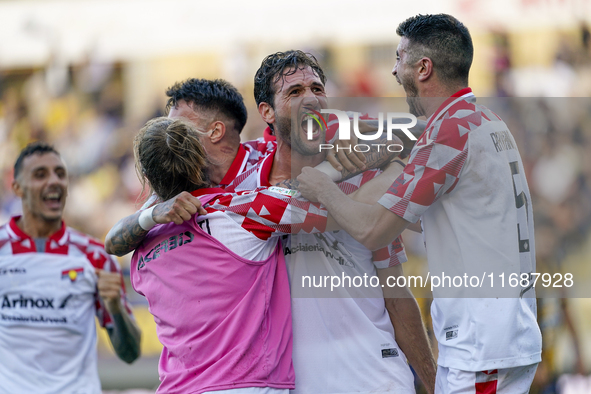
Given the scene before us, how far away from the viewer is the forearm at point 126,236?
8.55 ft

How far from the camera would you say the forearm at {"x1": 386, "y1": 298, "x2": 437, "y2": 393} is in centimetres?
271

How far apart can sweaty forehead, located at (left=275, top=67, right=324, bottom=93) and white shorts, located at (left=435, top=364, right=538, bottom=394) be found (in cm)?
141

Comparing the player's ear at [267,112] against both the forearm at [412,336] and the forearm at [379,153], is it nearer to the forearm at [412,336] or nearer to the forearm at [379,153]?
the forearm at [379,153]

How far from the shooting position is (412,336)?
271 cm

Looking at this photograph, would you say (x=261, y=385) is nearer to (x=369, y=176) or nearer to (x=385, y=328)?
(x=385, y=328)

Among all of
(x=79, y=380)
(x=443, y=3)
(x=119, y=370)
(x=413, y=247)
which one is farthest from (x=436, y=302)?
(x=443, y=3)

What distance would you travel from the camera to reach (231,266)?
7.88 ft

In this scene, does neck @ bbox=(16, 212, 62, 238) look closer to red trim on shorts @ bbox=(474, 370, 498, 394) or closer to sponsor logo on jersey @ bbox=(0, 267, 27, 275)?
sponsor logo on jersey @ bbox=(0, 267, 27, 275)

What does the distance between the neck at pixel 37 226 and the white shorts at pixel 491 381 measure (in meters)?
3.29

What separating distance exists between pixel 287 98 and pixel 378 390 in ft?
4.47

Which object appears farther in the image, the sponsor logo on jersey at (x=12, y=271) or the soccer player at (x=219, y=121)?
the sponsor logo on jersey at (x=12, y=271)

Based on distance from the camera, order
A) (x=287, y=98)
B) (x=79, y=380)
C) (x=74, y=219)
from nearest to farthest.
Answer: (x=287, y=98) < (x=79, y=380) < (x=74, y=219)

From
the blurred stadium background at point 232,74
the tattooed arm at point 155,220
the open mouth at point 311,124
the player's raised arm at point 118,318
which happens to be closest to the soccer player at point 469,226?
the open mouth at point 311,124

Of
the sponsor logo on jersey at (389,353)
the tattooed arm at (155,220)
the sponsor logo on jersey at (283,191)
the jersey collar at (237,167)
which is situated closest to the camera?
the tattooed arm at (155,220)
